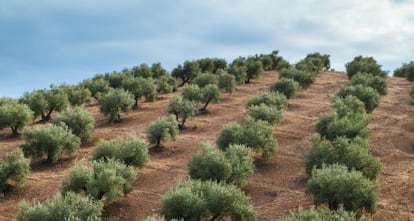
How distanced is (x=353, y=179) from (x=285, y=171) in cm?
969

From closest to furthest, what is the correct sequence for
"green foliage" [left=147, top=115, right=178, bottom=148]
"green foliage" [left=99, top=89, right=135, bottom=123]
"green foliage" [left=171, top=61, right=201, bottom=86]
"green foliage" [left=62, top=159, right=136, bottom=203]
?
"green foliage" [left=62, top=159, right=136, bottom=203]
"green foliage" [left=147, top=115, right=178, bottom=148]
"green foliage" [left=99, top=89, right=135, bottom=123]
"green foliage" [left=171, top=61, right=201, bottom=86]

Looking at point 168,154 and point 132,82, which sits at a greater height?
point 132,82

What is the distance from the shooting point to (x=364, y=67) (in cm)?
7269

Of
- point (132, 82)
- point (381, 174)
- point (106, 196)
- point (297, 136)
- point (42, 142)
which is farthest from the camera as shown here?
point (132, 82)

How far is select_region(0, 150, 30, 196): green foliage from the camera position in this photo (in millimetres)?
34625

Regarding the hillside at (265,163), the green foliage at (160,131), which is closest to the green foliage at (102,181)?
the hillside at (265,163)

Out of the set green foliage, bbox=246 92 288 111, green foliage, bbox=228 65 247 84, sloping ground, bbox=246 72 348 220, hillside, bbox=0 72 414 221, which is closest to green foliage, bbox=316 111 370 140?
hillside, bbox=0 72 414 221

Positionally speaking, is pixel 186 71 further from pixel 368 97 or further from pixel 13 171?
pixel 13 171

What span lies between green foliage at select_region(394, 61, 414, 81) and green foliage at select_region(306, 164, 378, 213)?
2032 inches

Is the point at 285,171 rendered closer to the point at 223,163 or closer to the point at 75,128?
the point at 223,163

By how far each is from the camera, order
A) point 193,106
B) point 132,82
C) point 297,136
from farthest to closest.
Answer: point 132,82
point 193,106
point 297,136

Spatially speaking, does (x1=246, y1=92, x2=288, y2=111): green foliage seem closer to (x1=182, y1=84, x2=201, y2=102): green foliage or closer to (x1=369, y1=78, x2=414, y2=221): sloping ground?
(x1=182, y1=84, x2=201, y2=102): green foliage

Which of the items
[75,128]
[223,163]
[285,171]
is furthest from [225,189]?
[75,128]

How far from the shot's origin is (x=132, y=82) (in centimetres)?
6228
